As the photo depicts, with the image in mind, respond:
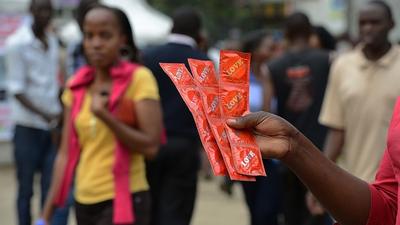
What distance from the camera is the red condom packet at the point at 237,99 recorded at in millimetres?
2092

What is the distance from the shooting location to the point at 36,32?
634 centimetres

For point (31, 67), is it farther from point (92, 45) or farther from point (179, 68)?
point (179, 68)

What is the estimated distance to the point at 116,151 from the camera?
407 centimetres

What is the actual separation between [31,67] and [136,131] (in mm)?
2454

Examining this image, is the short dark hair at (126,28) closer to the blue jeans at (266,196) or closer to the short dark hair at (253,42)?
the blue jeans at (266,196)

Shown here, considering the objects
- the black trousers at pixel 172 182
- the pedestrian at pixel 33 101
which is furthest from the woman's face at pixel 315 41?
the pedestrian at pixel 33 101

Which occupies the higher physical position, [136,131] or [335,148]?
[136,131]

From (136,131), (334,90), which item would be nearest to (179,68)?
(136,131)

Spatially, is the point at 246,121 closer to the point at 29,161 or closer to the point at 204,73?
the point at 204,73

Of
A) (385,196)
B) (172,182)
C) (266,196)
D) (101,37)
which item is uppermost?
(385,196)

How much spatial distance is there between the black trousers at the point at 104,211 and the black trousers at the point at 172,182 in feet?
3.88

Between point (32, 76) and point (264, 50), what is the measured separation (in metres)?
1.92

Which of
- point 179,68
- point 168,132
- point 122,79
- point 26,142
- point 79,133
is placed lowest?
point 26,142

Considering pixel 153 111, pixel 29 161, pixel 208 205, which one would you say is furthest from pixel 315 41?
pixel 153 111
